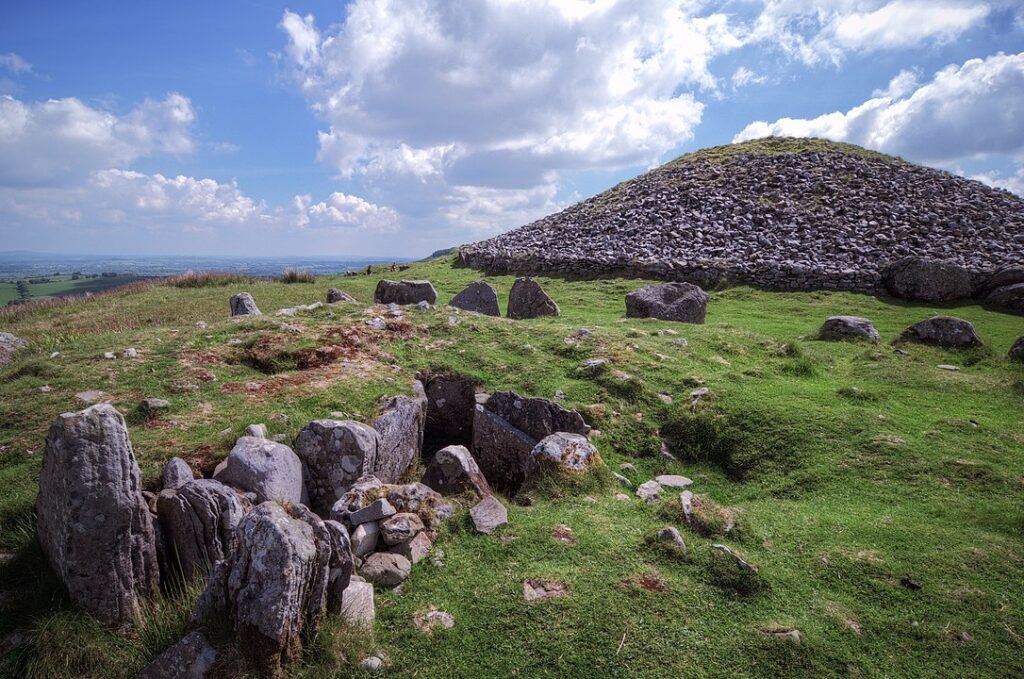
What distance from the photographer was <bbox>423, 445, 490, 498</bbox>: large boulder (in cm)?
768

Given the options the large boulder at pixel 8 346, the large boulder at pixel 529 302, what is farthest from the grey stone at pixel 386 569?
the large boulder at pixel 529 302

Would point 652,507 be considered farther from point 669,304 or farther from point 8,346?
point 8,346

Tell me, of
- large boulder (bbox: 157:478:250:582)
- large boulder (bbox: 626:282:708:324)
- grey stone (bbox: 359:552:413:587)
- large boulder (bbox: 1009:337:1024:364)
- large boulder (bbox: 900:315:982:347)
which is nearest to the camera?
large boulder (bbox: 157:478:250:582)

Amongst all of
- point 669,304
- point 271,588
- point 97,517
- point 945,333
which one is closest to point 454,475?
point 271,588

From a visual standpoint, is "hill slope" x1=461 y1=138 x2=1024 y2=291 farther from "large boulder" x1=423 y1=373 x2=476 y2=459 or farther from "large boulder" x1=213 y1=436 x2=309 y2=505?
"large boulder" x1=213 y1=436 x2=309 y2=505

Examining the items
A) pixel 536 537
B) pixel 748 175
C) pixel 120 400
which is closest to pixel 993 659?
pixel 536 537

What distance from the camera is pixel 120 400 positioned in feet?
30.2

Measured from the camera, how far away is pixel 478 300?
65.7ft

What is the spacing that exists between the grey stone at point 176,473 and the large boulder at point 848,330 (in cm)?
1725

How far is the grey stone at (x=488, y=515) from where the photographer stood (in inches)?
267

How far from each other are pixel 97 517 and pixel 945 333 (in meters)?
19.5

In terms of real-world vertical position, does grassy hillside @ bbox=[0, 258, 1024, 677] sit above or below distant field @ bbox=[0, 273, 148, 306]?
above

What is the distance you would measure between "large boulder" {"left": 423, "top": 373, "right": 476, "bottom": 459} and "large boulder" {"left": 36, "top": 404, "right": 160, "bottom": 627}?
6.28 m

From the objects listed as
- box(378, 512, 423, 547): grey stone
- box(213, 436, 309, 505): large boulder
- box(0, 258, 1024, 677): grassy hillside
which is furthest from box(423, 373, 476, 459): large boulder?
box(378, 512, 423, 547): grey stone
